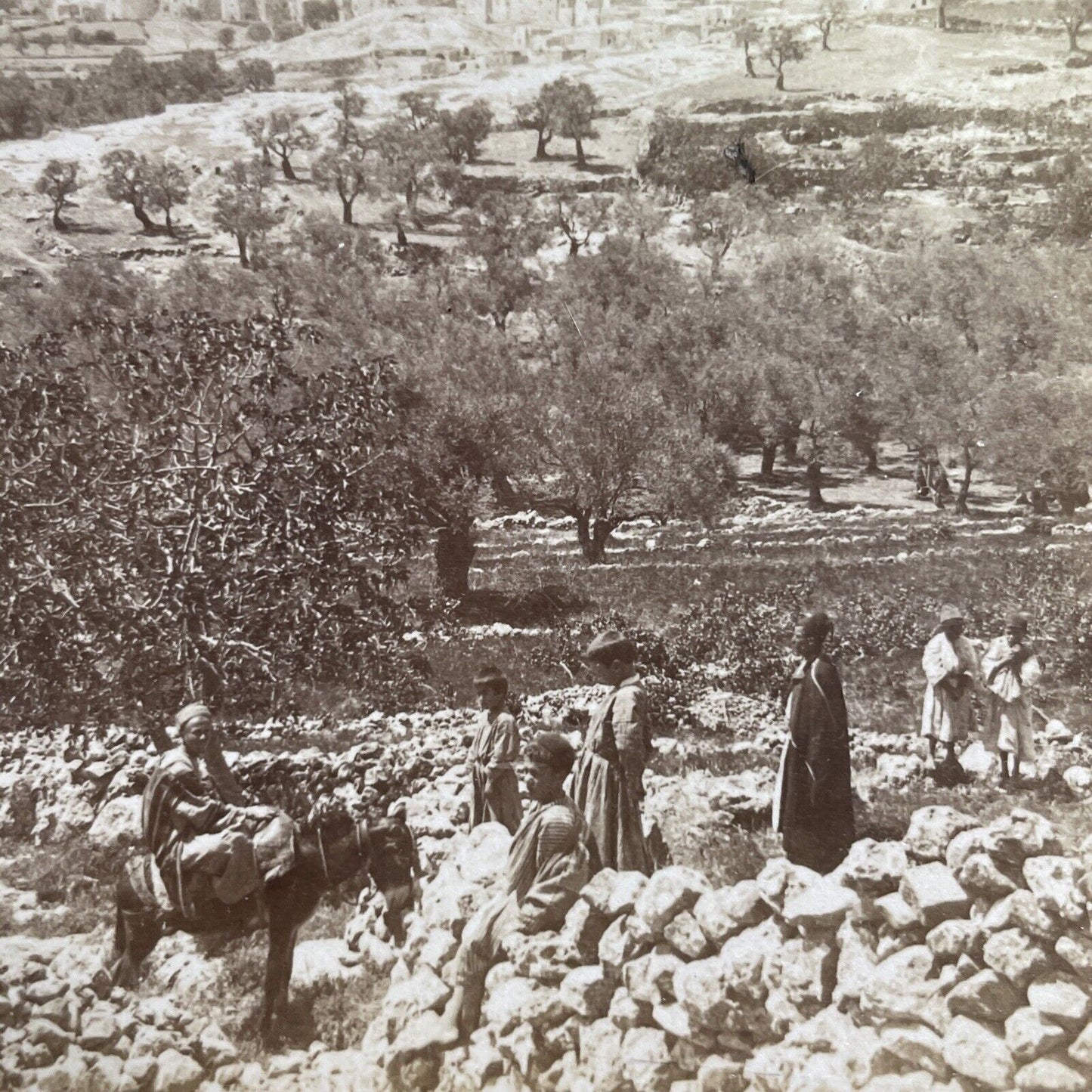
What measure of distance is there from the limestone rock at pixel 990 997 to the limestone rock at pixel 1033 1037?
51mm

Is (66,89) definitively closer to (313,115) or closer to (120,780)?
(313,115)

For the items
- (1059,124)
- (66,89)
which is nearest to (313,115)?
(66,89)

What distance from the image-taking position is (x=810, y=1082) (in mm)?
3240

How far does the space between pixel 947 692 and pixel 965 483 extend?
125 cm

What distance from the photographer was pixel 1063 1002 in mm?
3023

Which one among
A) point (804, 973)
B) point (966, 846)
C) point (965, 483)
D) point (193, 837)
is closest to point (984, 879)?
point (966, 846)

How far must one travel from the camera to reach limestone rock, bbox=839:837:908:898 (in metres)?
3.44

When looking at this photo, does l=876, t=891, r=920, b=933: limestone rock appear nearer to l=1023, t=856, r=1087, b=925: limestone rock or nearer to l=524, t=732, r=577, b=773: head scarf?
l=1023, t=856, r=1087, b=925: limestone rock

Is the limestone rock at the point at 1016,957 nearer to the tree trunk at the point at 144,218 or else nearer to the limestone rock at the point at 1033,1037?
the limestone rock at the point at 1033,1037

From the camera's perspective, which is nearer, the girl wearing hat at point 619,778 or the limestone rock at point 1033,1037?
the limestone rock at point 1033,1037

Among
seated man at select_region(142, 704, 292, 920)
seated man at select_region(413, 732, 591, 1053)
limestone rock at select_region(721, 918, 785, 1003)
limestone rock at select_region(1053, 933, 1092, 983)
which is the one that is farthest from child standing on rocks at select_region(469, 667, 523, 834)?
limestone rock at select_region(1053, 933, 1092, 983)

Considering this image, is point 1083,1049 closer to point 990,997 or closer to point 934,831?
point 990,997

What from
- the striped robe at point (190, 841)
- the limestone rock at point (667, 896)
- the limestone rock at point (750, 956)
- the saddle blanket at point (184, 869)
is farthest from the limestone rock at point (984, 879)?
the striped robe at point (190, 841)

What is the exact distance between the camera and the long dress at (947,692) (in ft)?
13.3
